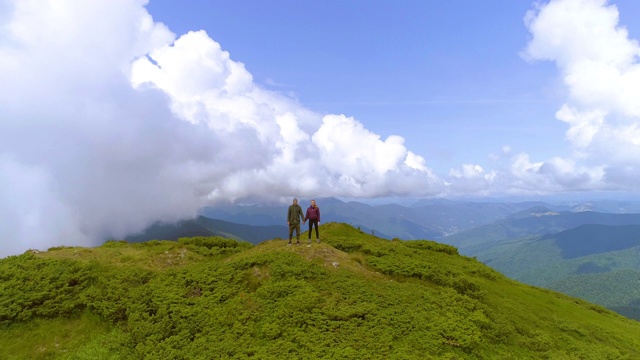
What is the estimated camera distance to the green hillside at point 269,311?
15492mm

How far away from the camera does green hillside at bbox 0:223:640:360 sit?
15.5 metres

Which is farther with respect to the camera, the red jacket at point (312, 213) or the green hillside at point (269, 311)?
the red jacket at point (312, 213)

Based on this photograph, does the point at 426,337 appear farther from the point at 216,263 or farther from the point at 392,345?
the point at 216,263

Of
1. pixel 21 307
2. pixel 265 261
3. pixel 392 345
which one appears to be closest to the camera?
pixel 392 345

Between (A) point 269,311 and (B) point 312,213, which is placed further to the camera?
(B) point 312,213

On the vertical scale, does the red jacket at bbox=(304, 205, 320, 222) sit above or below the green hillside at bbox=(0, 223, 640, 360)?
above

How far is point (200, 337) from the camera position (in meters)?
16.0

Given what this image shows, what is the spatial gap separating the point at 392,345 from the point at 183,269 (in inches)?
542

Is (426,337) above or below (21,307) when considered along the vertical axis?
below

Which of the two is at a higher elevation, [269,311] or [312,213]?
[312,213]

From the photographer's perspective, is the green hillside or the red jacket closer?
the green hillside

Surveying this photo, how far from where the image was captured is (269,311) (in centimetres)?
1730

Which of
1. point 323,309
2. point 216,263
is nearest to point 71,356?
point 216,263

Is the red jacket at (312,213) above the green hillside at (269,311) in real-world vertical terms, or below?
above
